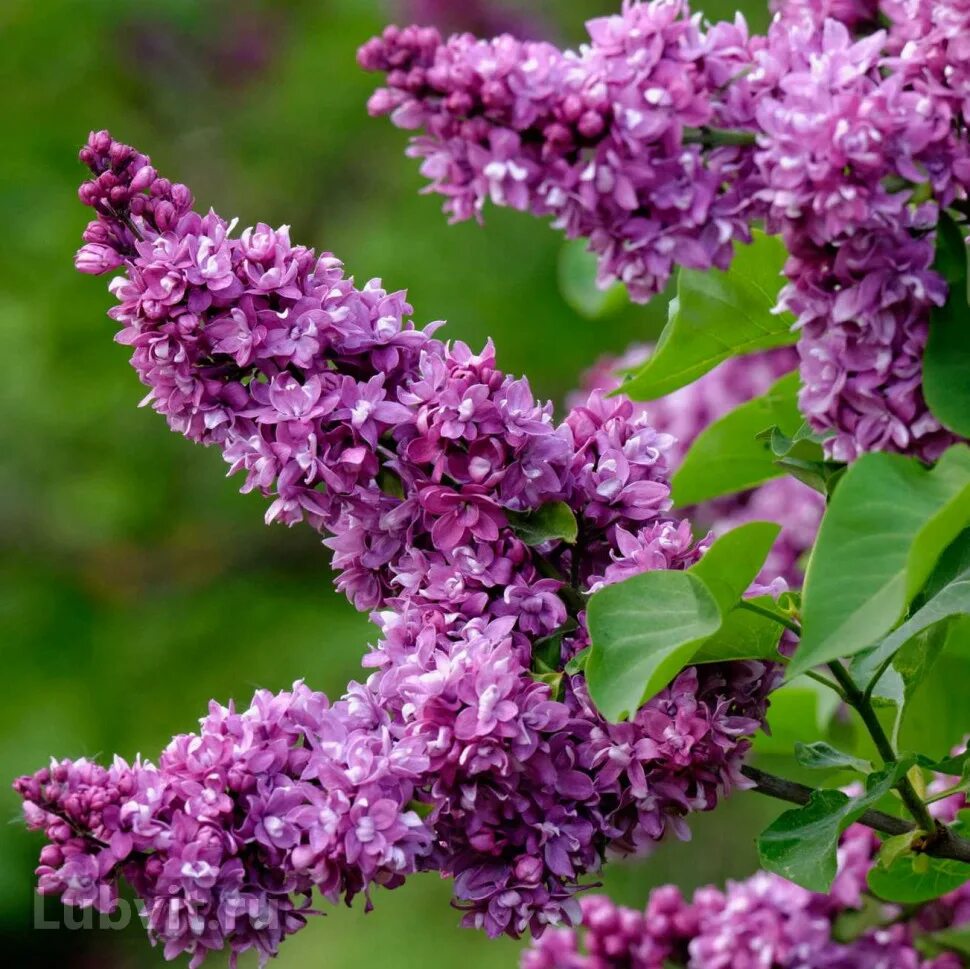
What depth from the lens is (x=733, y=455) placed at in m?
1.41

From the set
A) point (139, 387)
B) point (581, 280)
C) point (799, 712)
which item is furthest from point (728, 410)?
point (139, 387)

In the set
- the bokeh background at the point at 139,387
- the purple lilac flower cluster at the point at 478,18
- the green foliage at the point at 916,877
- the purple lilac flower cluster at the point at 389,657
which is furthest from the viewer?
the purple lilac flower cluster at the point at 478,18

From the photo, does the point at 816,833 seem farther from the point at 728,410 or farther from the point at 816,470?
the point at 728,410

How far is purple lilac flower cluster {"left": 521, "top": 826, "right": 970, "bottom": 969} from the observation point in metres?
1.46

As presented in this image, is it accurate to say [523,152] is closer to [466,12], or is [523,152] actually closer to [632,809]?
[632,809]

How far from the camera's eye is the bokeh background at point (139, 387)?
3.82 metres

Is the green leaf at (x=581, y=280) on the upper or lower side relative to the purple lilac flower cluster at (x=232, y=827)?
upper

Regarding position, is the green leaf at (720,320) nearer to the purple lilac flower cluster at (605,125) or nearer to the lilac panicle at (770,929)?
the purple lilac flower cluster at (605,125)

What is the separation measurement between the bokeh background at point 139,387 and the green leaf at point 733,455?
2169mm

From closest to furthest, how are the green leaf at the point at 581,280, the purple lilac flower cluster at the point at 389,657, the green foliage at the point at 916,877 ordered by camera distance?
1. the purple lilac flower cluster at the point at 389,657
2. the green foliage at the point at 916,877
3. the green leaf at the point at 581,280

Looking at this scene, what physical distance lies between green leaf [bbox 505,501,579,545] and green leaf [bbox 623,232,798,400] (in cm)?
18

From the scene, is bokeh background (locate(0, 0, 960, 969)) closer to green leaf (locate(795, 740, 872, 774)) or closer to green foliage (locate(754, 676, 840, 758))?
green foliage (locate(754, 676, 840, 758))

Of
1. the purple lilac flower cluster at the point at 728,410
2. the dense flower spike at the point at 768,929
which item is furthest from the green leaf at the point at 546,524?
the purple lilac flower cluster at the point at 728,410

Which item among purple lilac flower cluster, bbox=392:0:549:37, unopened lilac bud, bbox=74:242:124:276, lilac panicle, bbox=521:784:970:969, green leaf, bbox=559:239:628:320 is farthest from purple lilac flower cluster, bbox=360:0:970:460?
purple lilac flower cluster, bbox=392:0:549:37
